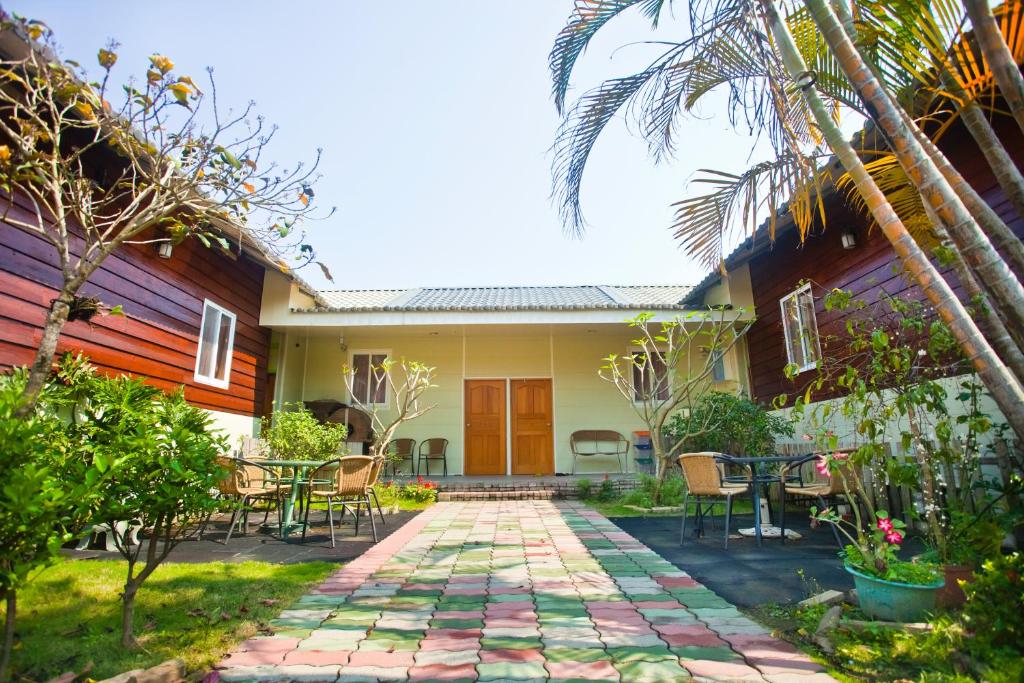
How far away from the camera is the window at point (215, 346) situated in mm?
7324

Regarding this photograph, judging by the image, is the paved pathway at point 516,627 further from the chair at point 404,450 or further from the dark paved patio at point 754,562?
the chair at point 404,450

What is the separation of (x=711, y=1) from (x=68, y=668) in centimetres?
439

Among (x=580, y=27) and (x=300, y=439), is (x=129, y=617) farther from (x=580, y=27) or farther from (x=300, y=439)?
(x=300, y=439)

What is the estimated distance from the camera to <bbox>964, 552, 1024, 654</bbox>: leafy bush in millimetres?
1832

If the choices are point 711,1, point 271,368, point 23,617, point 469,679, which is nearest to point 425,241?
point 271,368

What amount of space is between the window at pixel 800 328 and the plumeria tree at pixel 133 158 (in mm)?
6869

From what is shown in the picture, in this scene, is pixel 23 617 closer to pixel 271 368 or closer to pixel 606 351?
pixel 271 368

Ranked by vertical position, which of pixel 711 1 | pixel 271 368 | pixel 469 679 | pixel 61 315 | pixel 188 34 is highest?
pixel 188 34

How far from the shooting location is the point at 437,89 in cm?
499

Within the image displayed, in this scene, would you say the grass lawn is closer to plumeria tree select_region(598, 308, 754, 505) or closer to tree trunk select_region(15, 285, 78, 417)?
tree trunk select_region(15, 285, 78, 417)

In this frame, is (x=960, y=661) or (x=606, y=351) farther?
(x=606, y=351)

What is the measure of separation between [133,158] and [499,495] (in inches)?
243

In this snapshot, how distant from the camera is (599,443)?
10.4 meters

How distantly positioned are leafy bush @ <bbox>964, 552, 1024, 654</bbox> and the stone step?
606cm
